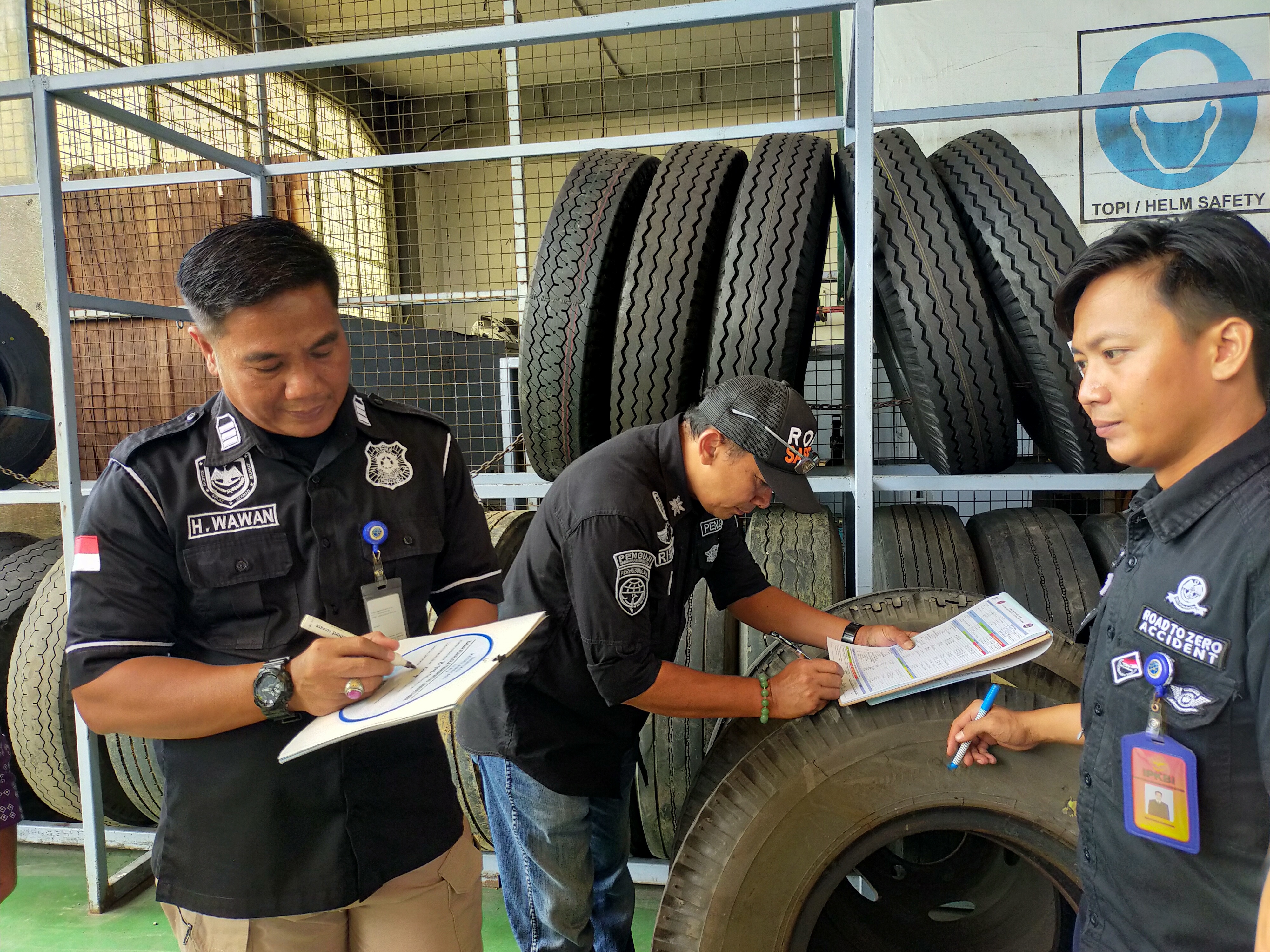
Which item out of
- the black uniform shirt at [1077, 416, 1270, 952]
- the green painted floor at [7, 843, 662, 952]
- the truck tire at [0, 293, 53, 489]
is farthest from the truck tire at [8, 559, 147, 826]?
the black uniform shirt at [1077, 416, 1270, 952]

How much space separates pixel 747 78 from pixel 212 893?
1298 centimetres

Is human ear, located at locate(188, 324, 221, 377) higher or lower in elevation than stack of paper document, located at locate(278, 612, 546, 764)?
higher

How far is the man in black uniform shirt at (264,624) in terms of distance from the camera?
120cm

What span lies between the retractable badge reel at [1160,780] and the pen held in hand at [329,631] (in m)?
1.04

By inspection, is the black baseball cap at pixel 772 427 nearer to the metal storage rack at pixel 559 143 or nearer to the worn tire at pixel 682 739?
the metal storage rack at pixel 559 143

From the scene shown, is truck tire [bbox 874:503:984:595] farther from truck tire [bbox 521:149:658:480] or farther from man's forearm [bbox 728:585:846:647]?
truck tire [bbox 521:149:658:480]

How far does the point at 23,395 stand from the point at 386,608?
139 inches

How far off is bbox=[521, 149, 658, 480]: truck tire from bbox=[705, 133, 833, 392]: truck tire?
1.32ft

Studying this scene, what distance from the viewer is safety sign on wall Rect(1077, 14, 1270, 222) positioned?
15.8 ft

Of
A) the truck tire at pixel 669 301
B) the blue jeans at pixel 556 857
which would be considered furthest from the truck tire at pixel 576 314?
the blue jeans at pixel 556 857

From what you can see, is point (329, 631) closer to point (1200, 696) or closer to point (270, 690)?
point (270, 690)

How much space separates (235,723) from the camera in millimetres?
1207

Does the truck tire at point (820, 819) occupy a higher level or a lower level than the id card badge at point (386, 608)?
lower

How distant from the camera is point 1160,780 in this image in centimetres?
104
